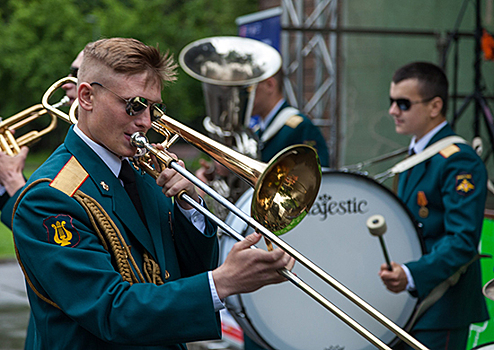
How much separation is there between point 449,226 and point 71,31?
27.8 metres

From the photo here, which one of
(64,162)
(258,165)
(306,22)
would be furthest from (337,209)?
(306,22)

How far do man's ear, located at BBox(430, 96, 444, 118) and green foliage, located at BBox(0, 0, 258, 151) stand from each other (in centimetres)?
2430

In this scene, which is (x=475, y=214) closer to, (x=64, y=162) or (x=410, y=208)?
(x=410, y=208)

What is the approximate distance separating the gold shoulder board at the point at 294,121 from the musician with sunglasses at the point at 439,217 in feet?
3.39

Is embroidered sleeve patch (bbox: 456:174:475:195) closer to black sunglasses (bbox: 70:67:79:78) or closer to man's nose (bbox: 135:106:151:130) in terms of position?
man's nose (bbox: 135:106:151:130)

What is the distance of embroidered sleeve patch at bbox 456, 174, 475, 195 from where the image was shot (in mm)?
2775

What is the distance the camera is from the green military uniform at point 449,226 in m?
2.74

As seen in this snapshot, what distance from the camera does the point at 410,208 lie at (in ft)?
9.92

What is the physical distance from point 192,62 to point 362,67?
11.7 feet

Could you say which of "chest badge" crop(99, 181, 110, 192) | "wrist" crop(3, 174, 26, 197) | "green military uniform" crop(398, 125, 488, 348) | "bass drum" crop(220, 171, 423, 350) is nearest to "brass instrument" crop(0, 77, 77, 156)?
"wrist" crop(3, 174, 26, 197)

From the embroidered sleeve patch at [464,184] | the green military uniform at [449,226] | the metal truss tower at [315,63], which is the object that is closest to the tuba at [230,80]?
the green military uniform at [449,226]

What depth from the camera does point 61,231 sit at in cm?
156

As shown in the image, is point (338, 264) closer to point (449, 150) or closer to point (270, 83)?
point (449, 150)

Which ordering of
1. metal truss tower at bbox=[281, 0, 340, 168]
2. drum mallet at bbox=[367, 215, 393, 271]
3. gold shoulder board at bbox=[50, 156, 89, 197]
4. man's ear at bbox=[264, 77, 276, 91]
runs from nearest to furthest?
gold shoulder board at bbox=[50, 156, 89, 197]
drum mallet at bbox=[367, 215, 393, 271]
man's ear at bbox=[264, 77, 276, 91]
metal truss tower at bbox=[281, 0, 340, 168]
